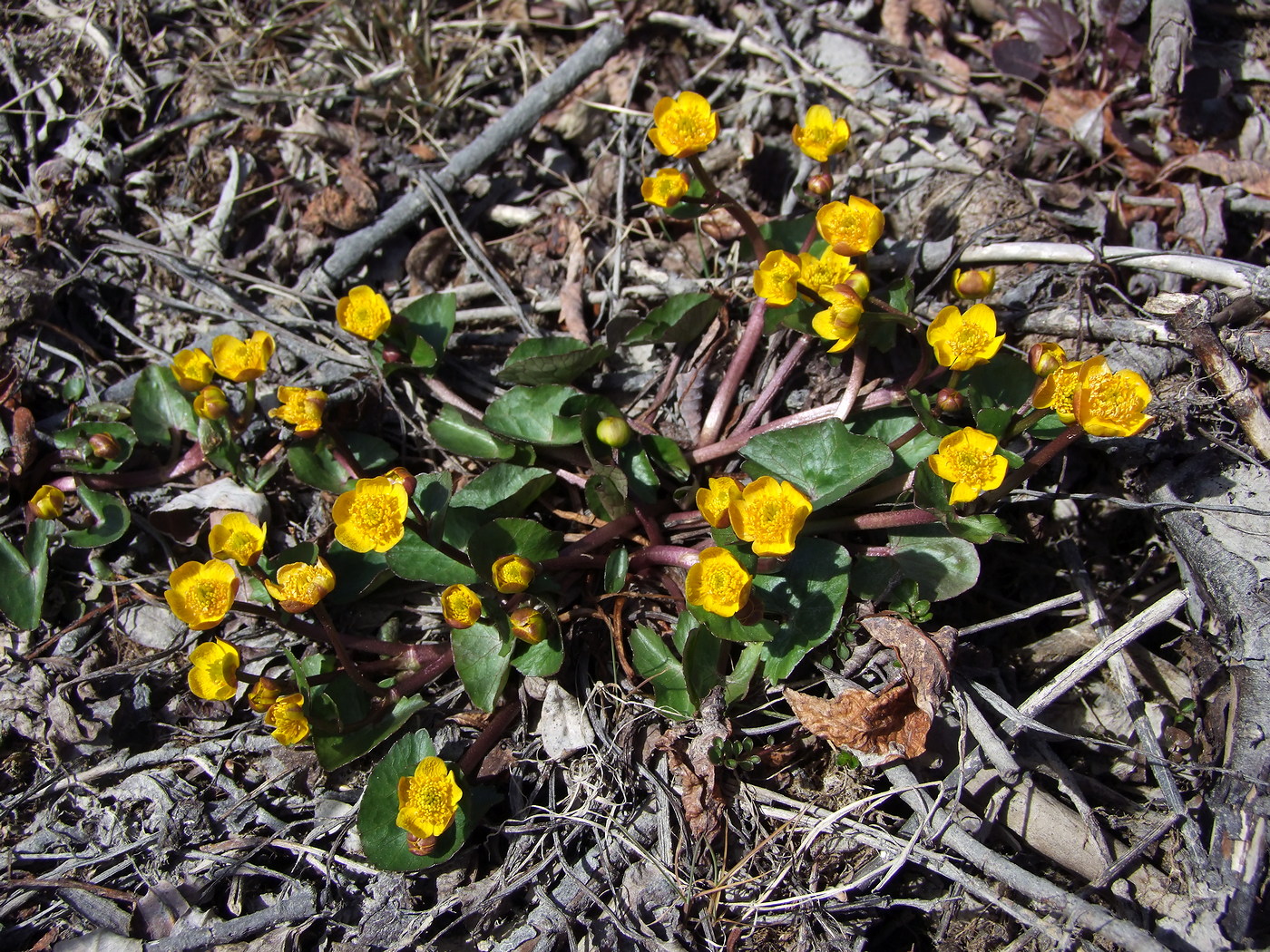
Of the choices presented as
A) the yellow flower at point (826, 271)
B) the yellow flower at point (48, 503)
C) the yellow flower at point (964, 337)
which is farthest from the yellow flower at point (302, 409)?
the yellow flower at point (964, 337)

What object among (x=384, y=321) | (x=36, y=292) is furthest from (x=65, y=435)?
(x=384, y=321)

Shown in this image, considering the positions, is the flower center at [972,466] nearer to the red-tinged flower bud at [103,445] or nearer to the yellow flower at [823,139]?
the yellow flower at [823,139]

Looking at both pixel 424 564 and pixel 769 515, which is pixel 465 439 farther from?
pixel 769 515

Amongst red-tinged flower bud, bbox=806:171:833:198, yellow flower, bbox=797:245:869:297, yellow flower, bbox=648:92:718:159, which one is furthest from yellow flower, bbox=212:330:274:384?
red-tinged flower bud, bbox=806:171:833:198

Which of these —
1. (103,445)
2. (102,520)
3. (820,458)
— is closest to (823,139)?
(820,458)

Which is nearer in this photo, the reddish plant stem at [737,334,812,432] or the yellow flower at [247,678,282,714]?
the yellow flower at [247,678,282,714]

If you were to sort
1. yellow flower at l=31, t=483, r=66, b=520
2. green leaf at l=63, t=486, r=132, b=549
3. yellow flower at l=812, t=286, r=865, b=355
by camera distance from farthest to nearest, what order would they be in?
green leaf at l=63, t=486, r=132, b=549
yellow flower at l=31, t=483, r=66, b=520
yellow flower at l=812, t=286, r=865, b=355

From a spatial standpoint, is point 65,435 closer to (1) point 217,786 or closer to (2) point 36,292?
(2) point 36,292

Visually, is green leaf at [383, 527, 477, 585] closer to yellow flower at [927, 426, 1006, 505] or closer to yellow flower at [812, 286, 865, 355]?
yellow flower at [812, 286, 865, 355]
